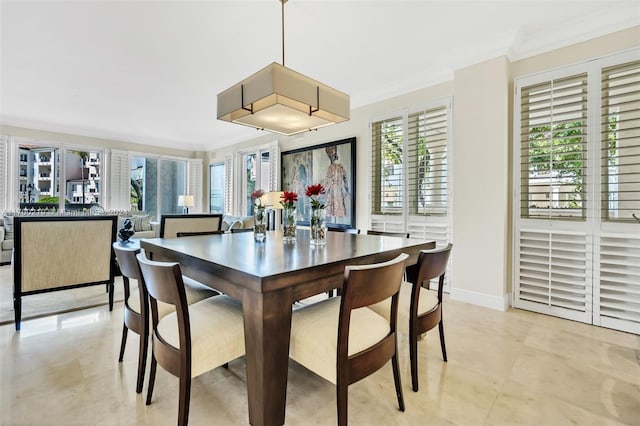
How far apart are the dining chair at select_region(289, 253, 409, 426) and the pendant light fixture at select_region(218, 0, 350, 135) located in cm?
132

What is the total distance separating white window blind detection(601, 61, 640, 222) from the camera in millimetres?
2412

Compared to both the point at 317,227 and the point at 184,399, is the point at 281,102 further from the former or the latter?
the point at 184,399

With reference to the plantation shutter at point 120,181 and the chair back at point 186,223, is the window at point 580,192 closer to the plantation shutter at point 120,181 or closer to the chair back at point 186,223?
the chair back at point 186,223

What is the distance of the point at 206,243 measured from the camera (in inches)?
79.1

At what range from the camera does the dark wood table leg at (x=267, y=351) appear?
1.18 metres

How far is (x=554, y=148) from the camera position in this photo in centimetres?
277

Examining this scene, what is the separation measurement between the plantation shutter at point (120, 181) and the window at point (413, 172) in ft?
18.8

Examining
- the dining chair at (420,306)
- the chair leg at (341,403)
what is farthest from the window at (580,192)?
the chair leg at (341,403)

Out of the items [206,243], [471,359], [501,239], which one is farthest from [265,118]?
[501,239]

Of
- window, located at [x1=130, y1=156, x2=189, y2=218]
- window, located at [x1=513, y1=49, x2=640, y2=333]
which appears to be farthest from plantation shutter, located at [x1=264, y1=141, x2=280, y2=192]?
window, located at [x1=513, y1=49, x2=640, y2=333]

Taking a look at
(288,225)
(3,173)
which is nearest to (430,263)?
(288,225)

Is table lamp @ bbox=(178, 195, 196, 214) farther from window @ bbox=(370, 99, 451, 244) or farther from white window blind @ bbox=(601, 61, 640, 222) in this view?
white window blind @ bbox=(601, 61, 640, 222)

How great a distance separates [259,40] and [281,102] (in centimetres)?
124

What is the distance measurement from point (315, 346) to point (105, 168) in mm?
7172
